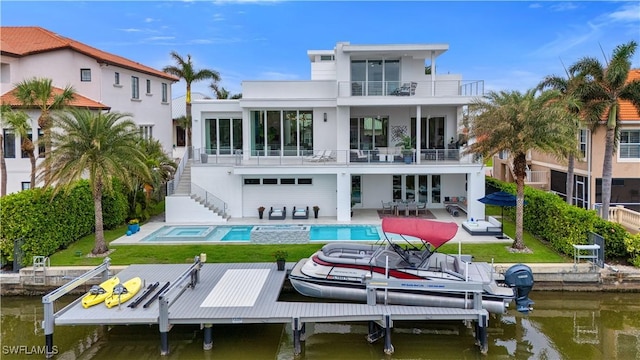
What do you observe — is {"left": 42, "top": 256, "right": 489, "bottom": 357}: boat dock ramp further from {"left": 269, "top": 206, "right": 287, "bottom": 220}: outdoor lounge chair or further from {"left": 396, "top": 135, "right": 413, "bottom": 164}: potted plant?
{"left": 396, "top": 135, "right": 413, "bottom": 164}: potted plant

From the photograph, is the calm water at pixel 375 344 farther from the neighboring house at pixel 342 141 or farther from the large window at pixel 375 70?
the large window at pixel 375 70

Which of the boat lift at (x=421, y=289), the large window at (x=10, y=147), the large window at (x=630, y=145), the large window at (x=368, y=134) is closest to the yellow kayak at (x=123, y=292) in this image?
the boat lift at (x=421, y=289)

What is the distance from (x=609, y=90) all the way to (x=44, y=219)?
2396 cm

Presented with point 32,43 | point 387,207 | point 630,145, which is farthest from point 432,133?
point 32,43

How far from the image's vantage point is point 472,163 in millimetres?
22922

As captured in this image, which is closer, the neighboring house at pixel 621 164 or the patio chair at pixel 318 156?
the patio chair at pixel 318 156

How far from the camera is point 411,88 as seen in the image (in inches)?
942

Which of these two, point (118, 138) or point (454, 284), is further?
point (118, 138)

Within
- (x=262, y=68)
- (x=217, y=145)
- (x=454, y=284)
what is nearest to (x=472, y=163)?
(x=454, y=284)

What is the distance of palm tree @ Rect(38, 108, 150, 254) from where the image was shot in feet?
53.1

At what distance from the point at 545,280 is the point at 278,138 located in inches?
600

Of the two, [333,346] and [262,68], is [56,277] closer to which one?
[333,346]

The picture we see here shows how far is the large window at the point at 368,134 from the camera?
86.1 ft

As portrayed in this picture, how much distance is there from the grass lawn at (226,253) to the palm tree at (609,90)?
214 inches
